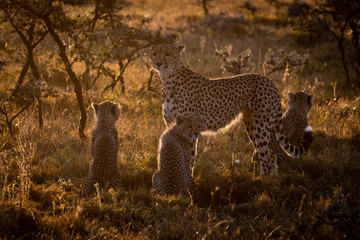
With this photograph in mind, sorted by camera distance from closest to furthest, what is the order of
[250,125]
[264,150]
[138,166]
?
[138,166]
[264,150]
[250,125]

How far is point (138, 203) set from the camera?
3725 millimetres

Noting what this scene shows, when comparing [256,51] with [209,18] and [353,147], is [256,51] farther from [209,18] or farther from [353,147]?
[353,147]

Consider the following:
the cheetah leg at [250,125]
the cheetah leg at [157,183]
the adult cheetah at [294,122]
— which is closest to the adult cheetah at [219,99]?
the cheetah leg at [250,125]

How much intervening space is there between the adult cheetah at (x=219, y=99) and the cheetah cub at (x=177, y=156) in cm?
34

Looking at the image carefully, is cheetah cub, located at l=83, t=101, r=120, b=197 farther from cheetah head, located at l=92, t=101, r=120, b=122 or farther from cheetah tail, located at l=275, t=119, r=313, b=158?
cheetah tail, located at l=275, t=119, r=313, b=158

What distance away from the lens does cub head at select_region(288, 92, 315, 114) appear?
5.86 metres

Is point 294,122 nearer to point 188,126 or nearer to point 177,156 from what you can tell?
point 188,126

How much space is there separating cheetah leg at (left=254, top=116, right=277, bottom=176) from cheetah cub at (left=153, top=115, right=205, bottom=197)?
2.86 feet

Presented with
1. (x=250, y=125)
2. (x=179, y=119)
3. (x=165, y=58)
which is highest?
(x=165, y=58)

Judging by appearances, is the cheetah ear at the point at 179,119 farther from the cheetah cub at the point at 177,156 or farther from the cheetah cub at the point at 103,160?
the cheetah cub at the point at 103,160

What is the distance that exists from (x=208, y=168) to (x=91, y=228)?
7.14 ft

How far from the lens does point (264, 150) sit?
5.06m

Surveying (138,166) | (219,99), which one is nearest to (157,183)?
(138,166)

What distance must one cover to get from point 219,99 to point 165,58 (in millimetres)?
868
